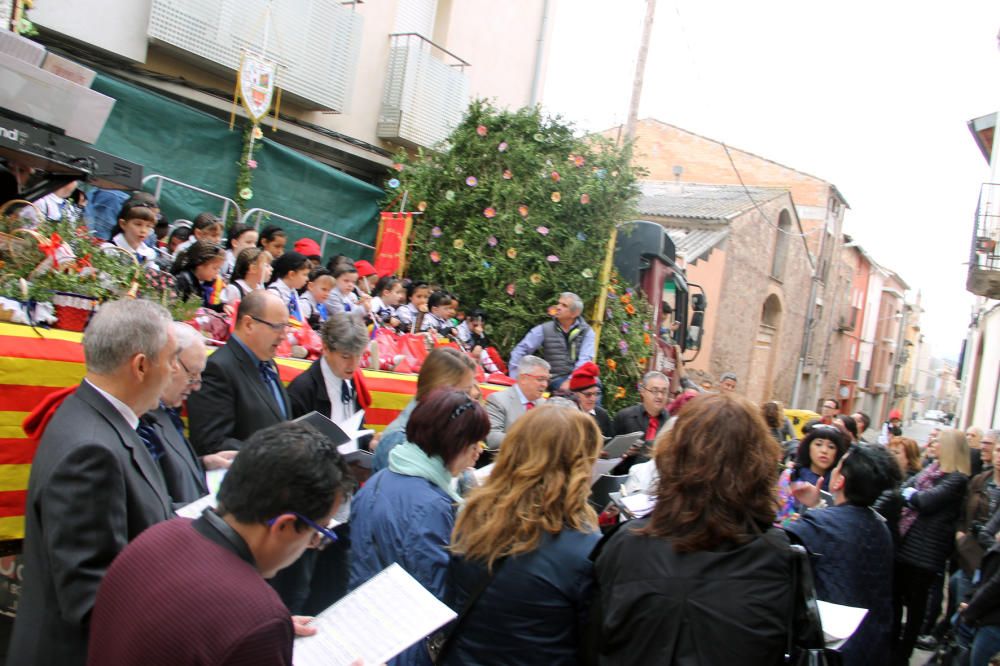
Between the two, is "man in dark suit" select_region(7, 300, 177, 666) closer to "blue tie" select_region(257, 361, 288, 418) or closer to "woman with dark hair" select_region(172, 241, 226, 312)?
"blue tie" select_region(257, 361, 288, 418)

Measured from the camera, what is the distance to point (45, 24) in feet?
29.2

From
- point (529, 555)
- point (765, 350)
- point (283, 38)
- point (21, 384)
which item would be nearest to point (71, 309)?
point (21, 384)

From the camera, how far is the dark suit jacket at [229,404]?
3.76 metres

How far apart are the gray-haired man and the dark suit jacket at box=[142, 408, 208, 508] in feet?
20.6

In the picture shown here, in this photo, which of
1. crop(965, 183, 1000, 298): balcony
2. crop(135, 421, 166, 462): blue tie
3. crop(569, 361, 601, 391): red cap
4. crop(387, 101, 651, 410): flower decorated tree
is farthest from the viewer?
crop(965, 183, 1000, 298): balcony

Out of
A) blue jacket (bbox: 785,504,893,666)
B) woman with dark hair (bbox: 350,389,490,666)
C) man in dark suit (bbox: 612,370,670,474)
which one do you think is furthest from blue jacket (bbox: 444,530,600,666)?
man in dark suit (bbox: 612,370,670,474)

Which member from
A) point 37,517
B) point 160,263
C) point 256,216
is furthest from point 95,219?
point 37,517

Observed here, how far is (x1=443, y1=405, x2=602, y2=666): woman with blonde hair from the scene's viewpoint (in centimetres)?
257

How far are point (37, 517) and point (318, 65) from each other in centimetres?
1054

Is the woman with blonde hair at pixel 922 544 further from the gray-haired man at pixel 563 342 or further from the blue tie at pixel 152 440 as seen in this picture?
the blue tie at pixel 152 440

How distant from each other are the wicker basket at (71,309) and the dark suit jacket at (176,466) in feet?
5.87

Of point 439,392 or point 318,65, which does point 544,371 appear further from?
point 318,65

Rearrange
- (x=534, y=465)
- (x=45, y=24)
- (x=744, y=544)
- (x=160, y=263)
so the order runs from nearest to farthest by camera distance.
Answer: (x=744, y=544) → (x=534, y=465) → (x=160, y=263) → (x=45, y=24)

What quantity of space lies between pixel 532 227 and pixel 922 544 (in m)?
6.12
